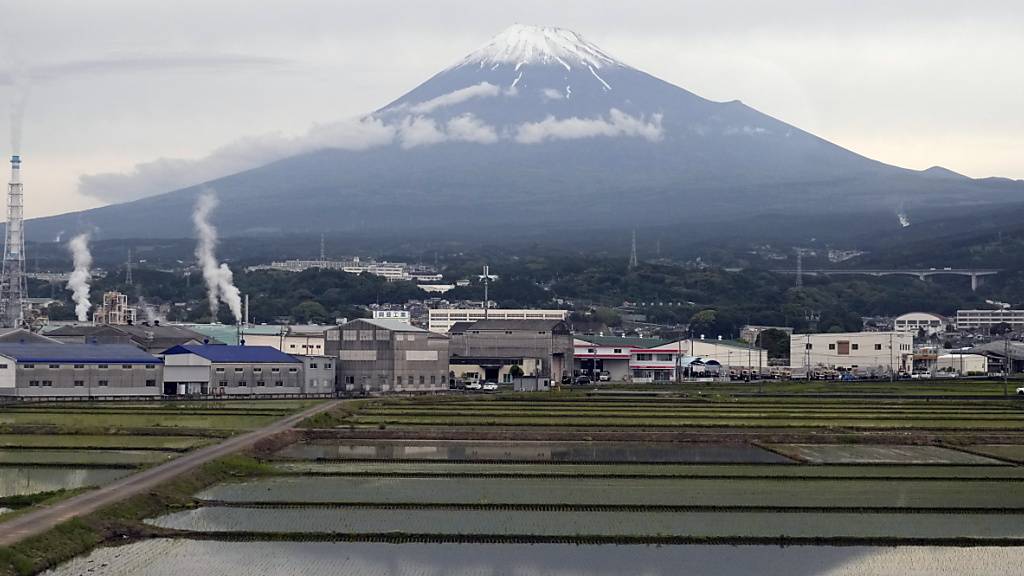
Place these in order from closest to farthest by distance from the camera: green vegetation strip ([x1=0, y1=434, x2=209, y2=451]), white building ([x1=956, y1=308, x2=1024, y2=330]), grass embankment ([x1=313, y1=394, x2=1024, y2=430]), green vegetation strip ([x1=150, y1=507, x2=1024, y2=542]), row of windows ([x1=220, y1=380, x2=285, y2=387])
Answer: green vegetation strip ([x1=150, y1=507, x2=1024, y2=542]), green vegetation strip ([x1=0, y1=434, x2=209, y2=451]), grass embankment ([x1=313, y1=394, x2=1024, y2=430]), row of windows ([x1=220, y1=380, x2=285, y2=387]), white building ([x1=956, y1=308, x2=1024, y2=330])

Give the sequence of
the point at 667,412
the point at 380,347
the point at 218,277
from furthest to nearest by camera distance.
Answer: the point at 218,277, the point at 380,347, the point at 667,412

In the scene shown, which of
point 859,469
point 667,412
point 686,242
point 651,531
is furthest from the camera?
point 686,242

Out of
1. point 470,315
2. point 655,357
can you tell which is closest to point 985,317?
point 470,315

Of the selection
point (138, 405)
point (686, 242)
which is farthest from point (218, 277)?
point (686, 242)

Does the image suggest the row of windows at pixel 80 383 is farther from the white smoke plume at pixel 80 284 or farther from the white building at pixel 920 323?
the white building at pixel 920 323

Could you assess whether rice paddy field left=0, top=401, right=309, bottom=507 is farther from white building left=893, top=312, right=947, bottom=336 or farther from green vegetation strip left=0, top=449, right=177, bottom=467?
white building left=893, top=312, right=947, bottom=336

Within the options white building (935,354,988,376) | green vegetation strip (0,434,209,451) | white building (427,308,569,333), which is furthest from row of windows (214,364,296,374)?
white building (427,308,569,333)

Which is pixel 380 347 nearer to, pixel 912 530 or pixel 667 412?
pixel 667 412
